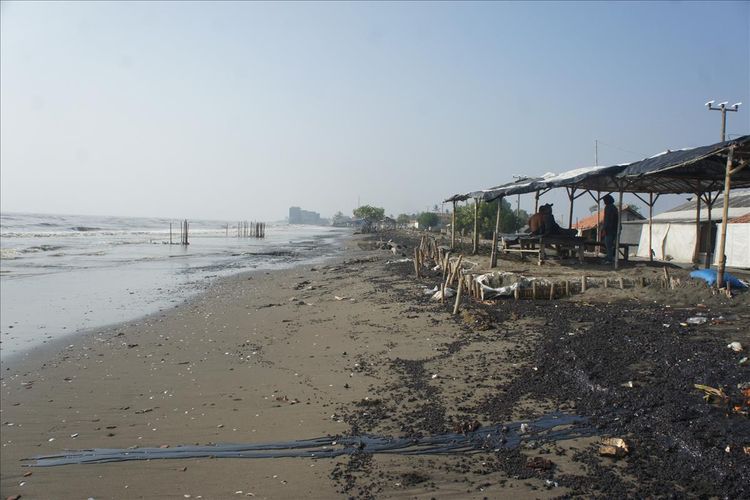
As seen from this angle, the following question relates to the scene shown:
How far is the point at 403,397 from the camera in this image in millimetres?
5961

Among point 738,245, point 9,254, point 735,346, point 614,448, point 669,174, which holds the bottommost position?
point 9,254

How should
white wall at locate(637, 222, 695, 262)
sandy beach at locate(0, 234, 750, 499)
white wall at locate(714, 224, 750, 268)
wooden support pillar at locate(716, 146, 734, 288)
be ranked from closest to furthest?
sandy beach at locate(0, 234, 750, 499)
wooden support pillar at locate(716, 146, 734, 288)
white wall at locate(714, 224, 750, 268)
white wall at locate(637, 222, 695, 262)

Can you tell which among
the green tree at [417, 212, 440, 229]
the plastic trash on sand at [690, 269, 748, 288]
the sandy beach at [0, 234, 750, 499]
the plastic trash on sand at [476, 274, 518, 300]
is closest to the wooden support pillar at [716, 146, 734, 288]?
the plastic trash on sand at [690, 269, 748, 288]

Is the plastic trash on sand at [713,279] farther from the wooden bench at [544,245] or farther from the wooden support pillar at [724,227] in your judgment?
the wooden bench at [544,245]

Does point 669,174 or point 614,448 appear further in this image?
point 669,174

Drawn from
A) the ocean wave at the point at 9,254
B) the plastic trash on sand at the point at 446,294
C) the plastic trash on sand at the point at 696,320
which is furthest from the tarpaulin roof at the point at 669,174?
the ocean wave at the point at 9,254

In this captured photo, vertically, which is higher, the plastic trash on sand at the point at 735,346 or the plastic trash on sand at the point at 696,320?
the plastic trash on sand at the point at 696,320

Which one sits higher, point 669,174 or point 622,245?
point 669,174

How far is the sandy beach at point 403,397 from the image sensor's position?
4195mm

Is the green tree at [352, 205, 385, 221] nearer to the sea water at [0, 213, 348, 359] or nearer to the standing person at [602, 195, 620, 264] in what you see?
the sea water at [0, 213, 348, 359]

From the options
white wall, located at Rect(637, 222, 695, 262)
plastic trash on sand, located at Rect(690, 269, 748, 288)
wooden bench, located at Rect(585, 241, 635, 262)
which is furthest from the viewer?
white wall, located at Rect(637, 222, 695, 262)

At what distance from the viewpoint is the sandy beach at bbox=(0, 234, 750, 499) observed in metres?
4.20

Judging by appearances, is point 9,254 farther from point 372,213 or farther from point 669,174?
point 372,213

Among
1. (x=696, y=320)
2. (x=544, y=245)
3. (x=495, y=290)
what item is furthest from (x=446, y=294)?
(x=696, y=320)
